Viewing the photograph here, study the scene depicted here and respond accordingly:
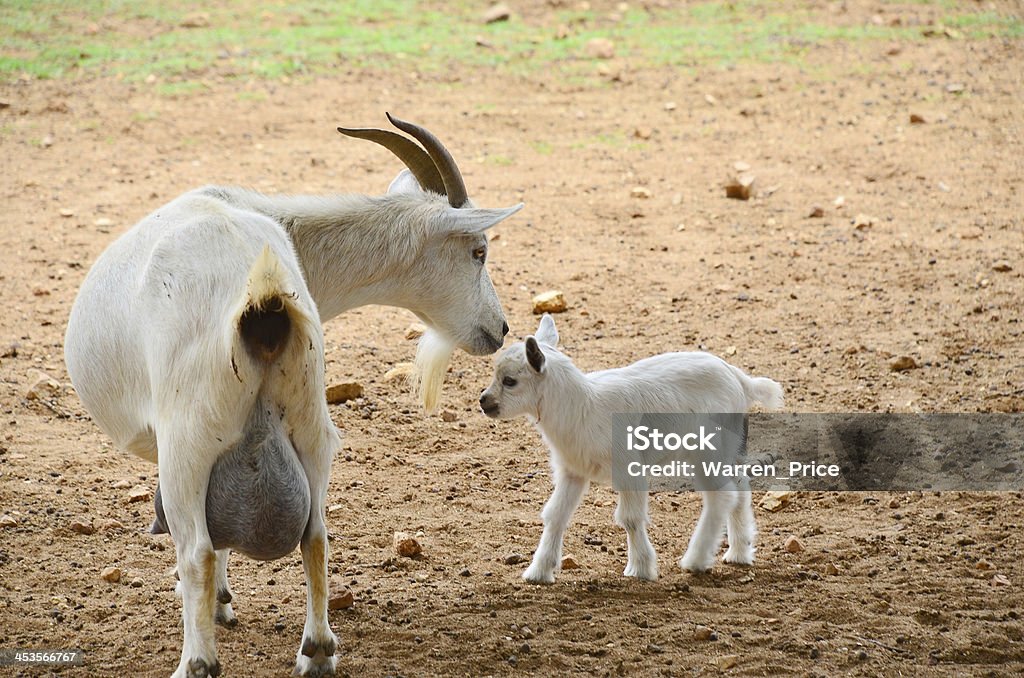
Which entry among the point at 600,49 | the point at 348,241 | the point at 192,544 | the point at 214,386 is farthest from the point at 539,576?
the point at 600,49

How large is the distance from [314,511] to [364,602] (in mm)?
971

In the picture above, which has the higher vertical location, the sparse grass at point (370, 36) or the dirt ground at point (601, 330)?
the sparse grass at point (370, 36)

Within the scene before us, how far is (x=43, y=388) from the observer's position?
6.54 meters

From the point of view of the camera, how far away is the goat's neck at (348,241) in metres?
4.50

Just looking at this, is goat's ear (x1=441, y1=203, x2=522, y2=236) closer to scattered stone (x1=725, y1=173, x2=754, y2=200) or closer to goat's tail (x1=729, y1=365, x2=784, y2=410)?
goat's tail (x1=729, y1=365, x2=784, y2=410)

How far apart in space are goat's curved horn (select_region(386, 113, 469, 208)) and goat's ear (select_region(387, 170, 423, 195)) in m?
0.12

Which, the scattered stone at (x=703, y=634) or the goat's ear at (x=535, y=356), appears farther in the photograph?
the goat's ear at (x=535, y=356)

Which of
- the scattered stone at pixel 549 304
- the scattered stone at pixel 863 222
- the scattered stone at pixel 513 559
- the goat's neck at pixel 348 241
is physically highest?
the goat's neck at pixel 348 241

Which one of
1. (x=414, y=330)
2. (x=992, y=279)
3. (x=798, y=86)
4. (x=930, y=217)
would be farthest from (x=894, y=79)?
(x=414, y=330)

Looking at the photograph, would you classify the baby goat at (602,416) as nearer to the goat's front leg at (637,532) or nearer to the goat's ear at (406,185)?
the goat's front leg at (637,532)

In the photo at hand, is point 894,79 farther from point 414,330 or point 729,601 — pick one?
point 729,601

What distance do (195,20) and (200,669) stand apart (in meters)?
11.9

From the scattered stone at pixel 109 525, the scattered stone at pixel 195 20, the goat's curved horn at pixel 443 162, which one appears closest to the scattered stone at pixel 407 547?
the scattered stone at pixel 109 525

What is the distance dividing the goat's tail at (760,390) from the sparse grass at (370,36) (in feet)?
26.0
